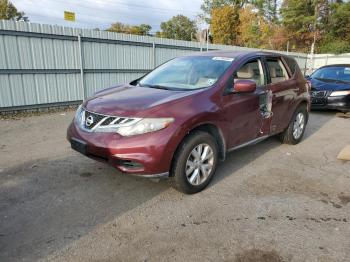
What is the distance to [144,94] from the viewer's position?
147 inches

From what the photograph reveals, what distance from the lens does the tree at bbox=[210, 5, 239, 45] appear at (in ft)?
138

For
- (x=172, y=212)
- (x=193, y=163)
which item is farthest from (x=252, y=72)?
Answer: (x=172, y=212)

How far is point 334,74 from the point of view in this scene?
9.89m

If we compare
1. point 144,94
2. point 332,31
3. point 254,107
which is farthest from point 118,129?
point 332,31

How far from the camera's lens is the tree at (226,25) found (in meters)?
42.1

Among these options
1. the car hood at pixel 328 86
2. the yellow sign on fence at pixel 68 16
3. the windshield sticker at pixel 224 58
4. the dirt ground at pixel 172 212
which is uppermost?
the yellow sign on fence at pixel 68 16

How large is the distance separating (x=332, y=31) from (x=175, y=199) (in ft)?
116

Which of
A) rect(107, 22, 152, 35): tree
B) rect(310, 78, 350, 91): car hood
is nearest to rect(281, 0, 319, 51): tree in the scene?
rect(310, 78, 350, 91): car hood

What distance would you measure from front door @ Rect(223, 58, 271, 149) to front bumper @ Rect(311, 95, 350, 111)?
5085 millimetres

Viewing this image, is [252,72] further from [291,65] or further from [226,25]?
[226,25]

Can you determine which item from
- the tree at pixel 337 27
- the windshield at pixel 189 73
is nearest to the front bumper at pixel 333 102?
the windshield at pixel 189 73

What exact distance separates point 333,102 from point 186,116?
7.08 meters

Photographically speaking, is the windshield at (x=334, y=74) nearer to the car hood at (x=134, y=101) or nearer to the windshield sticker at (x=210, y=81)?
the windshield sticker at (x=210, y=81)

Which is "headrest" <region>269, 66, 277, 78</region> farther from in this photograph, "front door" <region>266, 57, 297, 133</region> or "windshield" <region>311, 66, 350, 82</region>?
"windshield" <region>311, 66, 350, 82</region>
